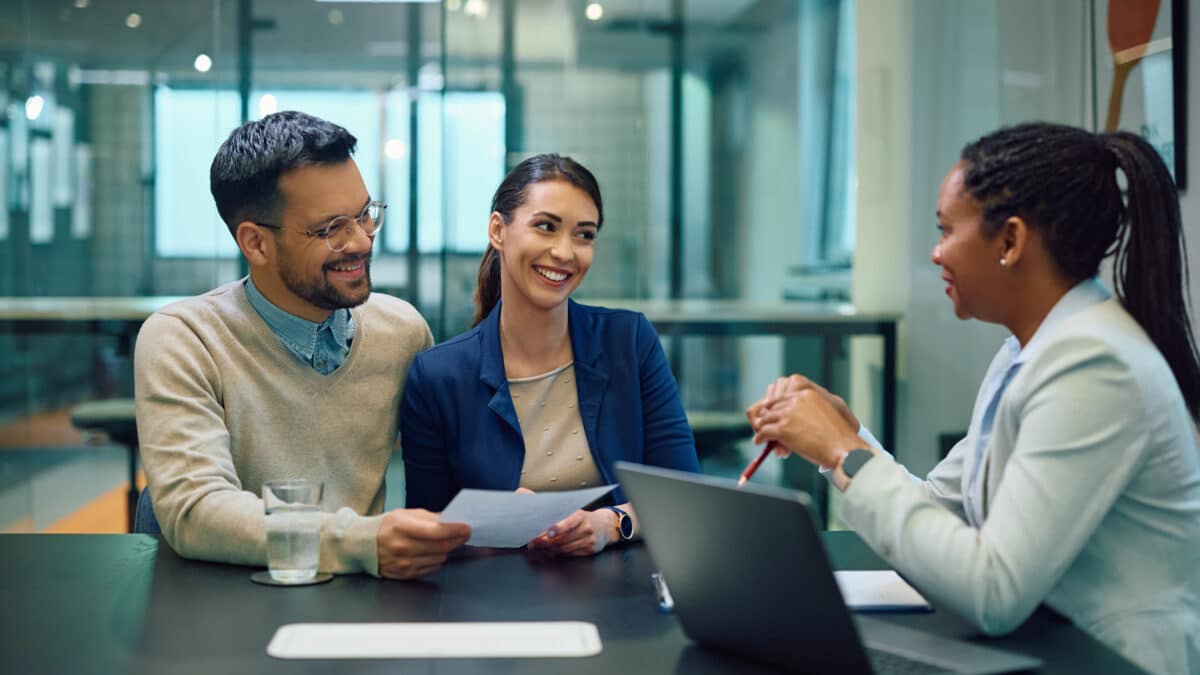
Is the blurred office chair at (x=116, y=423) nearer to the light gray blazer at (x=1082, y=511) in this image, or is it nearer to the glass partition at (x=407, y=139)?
the glass partition at (x=407, y=139)

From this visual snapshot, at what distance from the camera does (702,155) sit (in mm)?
4281

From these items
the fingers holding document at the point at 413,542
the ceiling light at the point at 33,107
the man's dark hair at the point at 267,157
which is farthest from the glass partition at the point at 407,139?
the fingers holding document at the point at 413,542

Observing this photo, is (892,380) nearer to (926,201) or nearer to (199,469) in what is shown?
(926,201)

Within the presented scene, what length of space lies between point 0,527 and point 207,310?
9.21 ft

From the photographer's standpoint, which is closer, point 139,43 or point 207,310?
point 207,310

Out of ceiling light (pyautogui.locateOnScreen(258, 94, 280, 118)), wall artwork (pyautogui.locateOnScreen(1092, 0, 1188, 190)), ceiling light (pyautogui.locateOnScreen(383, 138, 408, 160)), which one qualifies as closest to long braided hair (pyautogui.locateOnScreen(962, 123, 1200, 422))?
wall artwork (pyautogui.locateOnScreen(1092, 0, 1188, 190))

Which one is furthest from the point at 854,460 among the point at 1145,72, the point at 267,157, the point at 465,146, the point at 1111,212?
the point at 465,146

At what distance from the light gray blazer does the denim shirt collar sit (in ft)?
3.04

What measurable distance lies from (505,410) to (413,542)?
48cm

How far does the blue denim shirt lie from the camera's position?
1795mm

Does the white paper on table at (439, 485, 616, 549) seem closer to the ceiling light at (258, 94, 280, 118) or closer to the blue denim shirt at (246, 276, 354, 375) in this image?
the blue denim shirt at (246, 276, 354, 375)

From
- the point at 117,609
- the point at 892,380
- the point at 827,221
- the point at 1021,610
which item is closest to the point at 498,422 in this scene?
the point at 117,609

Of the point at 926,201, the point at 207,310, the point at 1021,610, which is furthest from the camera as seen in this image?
the point at 926,201

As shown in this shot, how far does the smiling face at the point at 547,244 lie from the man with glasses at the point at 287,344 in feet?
0.72
